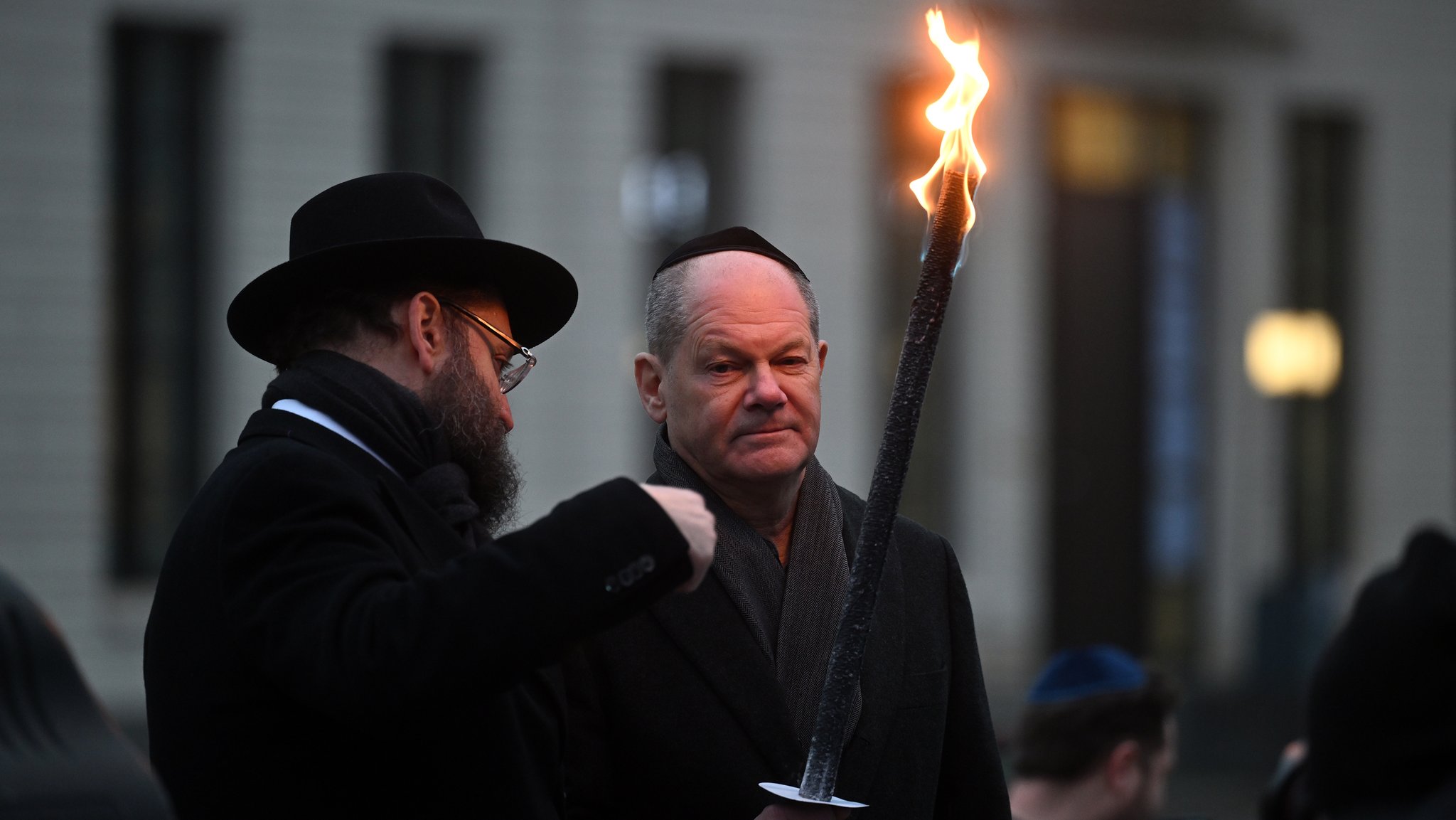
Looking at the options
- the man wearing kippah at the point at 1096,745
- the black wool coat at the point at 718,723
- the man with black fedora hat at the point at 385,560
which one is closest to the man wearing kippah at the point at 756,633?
the black wool coat at the point at 718,723

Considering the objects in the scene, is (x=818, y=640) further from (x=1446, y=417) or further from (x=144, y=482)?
(x=1446, y=417)

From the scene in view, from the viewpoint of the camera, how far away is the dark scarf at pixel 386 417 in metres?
2.22

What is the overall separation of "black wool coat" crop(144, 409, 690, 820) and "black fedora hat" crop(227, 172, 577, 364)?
213 millimetres

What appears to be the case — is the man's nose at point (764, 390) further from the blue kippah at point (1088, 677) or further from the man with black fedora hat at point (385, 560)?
the blue kippah at point (1088, 677)

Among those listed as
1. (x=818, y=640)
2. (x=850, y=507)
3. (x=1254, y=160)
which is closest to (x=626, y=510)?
(x=818, y=640)

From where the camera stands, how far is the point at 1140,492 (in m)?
13.2

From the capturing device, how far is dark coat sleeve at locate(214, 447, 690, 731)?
73.4 inches

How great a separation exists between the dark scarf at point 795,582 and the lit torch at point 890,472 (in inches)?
15.7

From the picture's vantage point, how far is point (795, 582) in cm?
266

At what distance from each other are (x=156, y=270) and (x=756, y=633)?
26.5 ft

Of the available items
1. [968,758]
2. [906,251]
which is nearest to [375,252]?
[968,758]

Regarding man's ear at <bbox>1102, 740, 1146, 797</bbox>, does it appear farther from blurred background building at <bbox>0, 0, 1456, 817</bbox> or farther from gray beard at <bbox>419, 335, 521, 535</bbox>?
blurred background building at <bbox>0, 0, 1456, 817</bbox>

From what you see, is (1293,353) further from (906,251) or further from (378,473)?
(378,473)

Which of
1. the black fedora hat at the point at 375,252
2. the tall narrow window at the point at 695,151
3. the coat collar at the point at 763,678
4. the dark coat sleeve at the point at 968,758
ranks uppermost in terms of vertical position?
the tall narrow window at the point at 695,151
